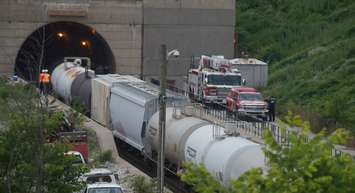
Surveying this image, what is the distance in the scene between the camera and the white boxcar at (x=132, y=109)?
1305 inches

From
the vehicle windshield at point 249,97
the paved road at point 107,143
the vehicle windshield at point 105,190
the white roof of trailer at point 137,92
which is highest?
the white roof of trailer at point 137,92

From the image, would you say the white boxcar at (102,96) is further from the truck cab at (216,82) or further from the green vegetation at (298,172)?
the green vegetation at (298,172)

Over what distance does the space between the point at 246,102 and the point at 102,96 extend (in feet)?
23.3

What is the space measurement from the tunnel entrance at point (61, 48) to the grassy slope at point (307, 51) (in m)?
10.2

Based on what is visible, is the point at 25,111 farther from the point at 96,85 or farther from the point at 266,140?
the point at 96,85

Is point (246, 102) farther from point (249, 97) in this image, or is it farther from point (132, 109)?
point (132, 109)

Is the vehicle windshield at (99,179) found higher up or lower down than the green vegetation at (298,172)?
lower down

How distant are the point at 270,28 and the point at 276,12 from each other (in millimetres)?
2952

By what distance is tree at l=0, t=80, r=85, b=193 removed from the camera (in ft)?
62.6

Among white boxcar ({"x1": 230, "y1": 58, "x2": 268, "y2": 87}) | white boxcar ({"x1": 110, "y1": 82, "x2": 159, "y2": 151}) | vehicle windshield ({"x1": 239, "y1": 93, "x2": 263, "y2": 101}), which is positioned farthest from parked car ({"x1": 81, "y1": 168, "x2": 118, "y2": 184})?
white boxcar ({"x1": 230, "y1": 58, "x2": 268, "y2": 87})

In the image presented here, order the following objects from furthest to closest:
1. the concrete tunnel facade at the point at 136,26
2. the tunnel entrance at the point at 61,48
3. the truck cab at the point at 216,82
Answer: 1. the tunnel entrance at the point at 61,48
2. the concrete tunnel facade at the point at 136,26
3. the truck cab at the point at 216,82

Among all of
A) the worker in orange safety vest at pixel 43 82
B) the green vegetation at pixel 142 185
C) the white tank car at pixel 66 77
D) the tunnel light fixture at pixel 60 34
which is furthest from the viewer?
the tunnel light fixture at pixel 60 34

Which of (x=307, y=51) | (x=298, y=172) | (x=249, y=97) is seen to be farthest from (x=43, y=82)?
(x=298, y=172)

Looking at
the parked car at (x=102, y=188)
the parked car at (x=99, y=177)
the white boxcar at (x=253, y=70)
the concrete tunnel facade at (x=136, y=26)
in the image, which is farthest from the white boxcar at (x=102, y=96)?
the parked car at (x=102, y=188)
